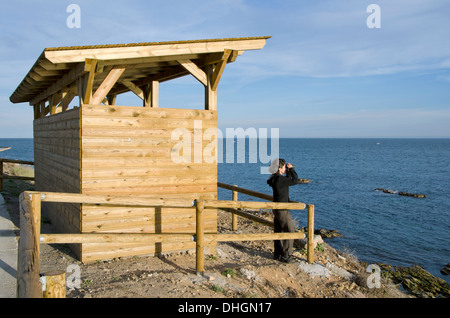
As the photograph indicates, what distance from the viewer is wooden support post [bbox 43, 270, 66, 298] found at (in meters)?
3.27

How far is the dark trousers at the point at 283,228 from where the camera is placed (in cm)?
740

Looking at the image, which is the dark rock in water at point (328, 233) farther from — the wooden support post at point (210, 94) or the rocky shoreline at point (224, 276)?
the wooden support post at point (210, 94)

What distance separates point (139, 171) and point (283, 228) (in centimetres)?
306

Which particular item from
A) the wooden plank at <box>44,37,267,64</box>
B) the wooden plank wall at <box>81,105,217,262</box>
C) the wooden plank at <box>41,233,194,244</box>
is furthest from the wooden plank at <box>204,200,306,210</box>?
the wooden plank at <box>44,37,267,64</box>

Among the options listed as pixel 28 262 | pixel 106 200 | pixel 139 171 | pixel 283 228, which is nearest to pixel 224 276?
pixel 283 228

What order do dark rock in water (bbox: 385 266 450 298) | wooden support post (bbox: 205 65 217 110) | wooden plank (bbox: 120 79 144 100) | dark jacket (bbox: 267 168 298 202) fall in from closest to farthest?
dark jacket (bbox: 267 168 298 202) → wooden support post (bbox: 205 65 217 110) → wooden plank (bbox: 120 79 144 100) → dark rock in water (bbox: 385 266 450 298)

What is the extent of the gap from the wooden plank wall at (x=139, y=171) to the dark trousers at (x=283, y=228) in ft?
4.57

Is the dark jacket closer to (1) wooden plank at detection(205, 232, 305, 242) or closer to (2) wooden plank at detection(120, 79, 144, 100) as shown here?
(1) wooden plank at detection(205, 232, 305, 242)

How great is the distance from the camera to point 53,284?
330 centimetres

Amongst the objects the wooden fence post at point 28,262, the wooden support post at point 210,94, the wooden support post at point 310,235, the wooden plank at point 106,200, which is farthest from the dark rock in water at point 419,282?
the wooden fence post at point 28,262

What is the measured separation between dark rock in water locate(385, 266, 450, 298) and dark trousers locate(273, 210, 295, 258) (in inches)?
208

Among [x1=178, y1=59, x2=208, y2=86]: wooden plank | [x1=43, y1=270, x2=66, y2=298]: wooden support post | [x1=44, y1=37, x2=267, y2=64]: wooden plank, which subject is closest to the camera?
[x1=43, y1=270, x2=66, y2=298]: wooden support post

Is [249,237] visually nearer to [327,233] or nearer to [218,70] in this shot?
[218,70]

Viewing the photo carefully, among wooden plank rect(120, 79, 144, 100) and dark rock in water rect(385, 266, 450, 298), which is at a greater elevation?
wooden plank rect(120, 79, 144, 100)
